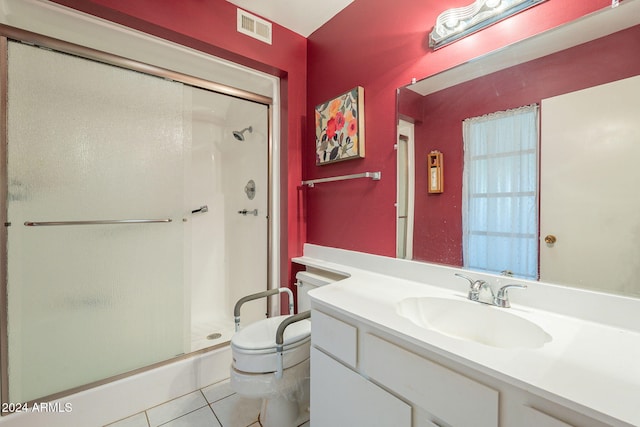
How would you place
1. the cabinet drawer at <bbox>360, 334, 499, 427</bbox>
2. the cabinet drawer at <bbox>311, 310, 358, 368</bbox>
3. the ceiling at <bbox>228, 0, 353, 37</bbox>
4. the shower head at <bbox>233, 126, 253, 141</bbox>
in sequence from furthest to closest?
the shower head at <bbox>233, 126, 253, 141</bbox> < the ceiling at <bbox>228, 0, 353, 37</bbox> < the cabinet drawer at <bbox>311, 310, 358, 368</bbox> < the cabinet drawer at <bbox>360, 334, 499, 427</bbox>

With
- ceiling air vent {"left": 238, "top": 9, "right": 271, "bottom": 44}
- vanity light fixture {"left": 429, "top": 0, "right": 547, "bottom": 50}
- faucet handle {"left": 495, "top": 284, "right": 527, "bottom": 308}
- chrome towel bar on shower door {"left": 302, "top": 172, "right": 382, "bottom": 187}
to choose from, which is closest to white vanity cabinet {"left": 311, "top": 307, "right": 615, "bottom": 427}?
faucet handle {"left": 495, "top": 284, "right": 527, "bottom": 308}

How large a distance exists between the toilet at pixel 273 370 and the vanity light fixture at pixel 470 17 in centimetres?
143

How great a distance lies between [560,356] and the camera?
0.63 meters

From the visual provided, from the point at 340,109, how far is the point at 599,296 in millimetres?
1434

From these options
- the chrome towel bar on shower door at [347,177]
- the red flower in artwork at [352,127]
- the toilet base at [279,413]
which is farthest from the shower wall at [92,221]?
the red flower in artwork at [352,127]

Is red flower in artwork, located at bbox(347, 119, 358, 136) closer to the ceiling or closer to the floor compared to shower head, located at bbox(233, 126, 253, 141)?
closer to the floor

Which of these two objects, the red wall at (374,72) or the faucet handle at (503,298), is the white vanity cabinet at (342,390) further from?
the red wall at (374,72)

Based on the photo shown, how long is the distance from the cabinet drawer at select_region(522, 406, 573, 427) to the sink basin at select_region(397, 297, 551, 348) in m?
0.33

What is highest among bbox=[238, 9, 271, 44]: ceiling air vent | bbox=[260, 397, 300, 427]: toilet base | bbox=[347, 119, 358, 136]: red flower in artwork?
bbox=[238, 9, 271, 44]: ceiling air vent

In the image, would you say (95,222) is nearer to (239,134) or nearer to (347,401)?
(239,134)

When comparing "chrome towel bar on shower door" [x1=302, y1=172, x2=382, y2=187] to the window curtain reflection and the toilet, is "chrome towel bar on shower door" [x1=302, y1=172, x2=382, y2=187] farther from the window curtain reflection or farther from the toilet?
the toilet

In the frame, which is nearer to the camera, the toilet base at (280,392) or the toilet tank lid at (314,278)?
the toilet base at (280,392)

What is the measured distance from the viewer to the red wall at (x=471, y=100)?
2.77ft

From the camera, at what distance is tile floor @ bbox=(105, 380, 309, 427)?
1.38 m
